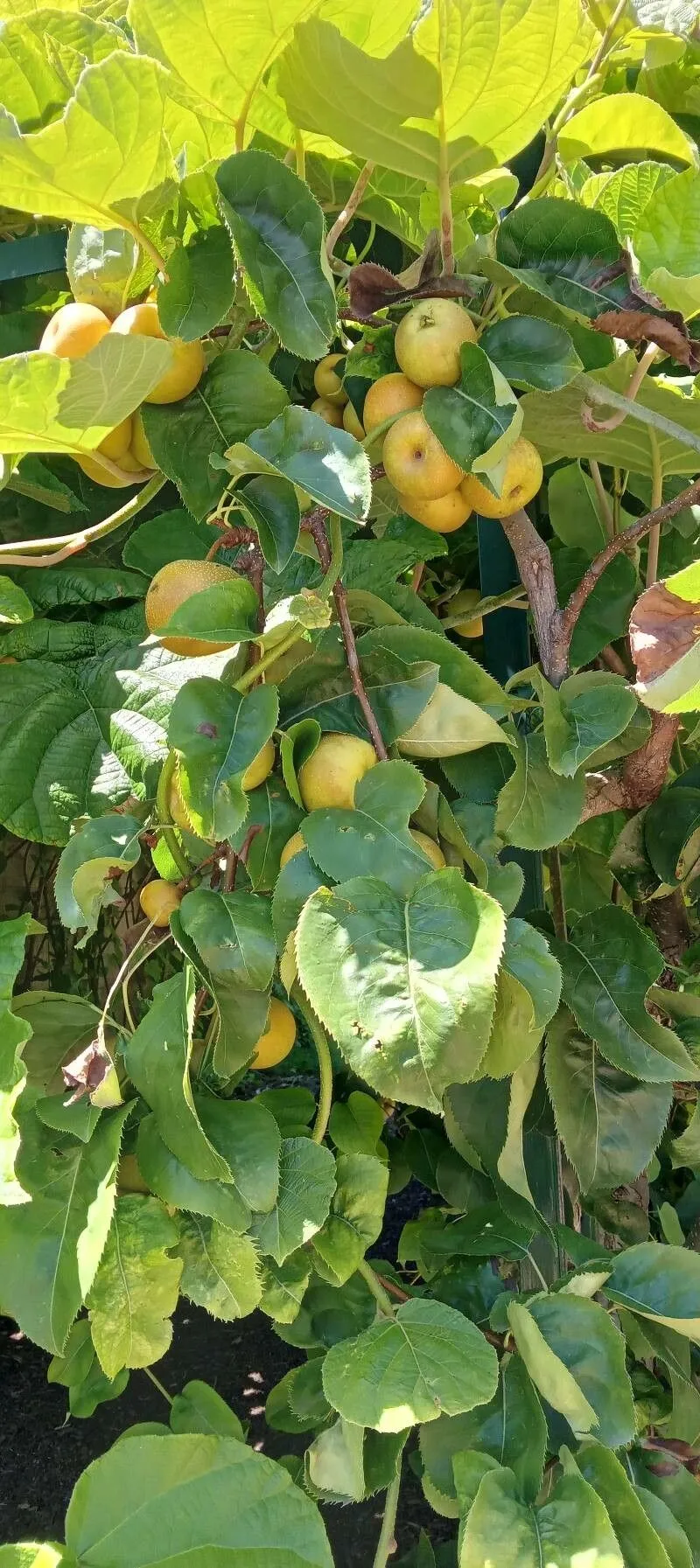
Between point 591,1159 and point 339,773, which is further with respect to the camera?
point 591,1159

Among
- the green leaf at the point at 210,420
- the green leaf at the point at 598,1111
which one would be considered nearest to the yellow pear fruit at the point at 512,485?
the green leaf at the point at 210,420

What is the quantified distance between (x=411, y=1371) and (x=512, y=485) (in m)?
0.44

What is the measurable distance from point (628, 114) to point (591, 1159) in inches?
23.4

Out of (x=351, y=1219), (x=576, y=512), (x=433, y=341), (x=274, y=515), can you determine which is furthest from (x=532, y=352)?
(x=351, y=1219)

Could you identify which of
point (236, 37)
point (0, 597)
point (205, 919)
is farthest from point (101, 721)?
point (236, 37)

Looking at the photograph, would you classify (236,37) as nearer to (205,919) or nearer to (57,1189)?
(205,919)

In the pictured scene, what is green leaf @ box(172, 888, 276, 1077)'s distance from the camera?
19.1 inches

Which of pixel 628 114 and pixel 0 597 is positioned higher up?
pixel 628 114

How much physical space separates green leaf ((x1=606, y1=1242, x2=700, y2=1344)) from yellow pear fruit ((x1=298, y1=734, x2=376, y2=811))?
1.06 ft

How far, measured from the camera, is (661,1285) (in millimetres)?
602

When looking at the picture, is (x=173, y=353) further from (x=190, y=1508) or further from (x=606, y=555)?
(x=190, y=1508)

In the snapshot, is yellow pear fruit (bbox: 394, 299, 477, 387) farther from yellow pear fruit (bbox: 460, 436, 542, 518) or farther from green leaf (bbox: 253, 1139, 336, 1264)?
green leaf (bbox: 253, 1139, 336, 1264)

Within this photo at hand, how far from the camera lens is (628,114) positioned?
0.61 m

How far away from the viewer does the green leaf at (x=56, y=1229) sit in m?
0.53
